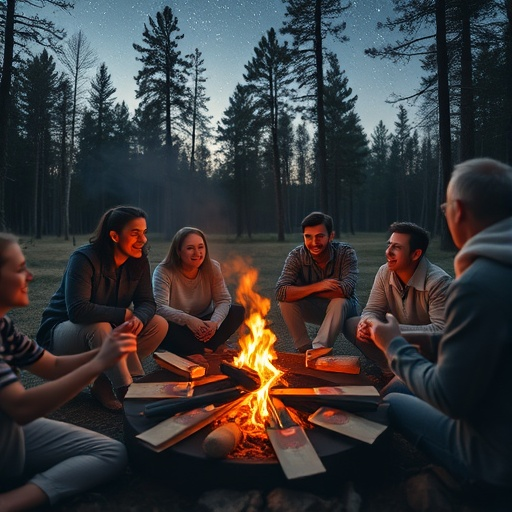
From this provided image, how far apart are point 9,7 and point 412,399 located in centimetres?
1534

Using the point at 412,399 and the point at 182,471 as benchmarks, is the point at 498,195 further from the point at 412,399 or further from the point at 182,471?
the point at 182,471

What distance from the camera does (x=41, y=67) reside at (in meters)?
27.5

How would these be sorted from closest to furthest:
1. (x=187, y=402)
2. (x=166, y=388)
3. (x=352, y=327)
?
(x=187, y=402) < (x=166, y=388) < (x=352, y=327)

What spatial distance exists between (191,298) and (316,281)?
1558 mm

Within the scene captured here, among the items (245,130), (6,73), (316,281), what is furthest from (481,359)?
(245,130)

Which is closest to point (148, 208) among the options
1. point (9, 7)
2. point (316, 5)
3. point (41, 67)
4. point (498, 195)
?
point (41, 67)

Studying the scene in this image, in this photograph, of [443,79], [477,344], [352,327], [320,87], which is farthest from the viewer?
[320,87]

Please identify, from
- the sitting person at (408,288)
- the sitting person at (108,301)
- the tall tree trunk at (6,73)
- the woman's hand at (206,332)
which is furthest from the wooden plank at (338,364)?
the tall tree trunk at (6,73)

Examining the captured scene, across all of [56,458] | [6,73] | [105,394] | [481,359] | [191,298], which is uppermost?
[6,73]

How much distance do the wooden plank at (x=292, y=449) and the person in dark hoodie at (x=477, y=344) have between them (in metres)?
0.71

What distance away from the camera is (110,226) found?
3939 millimetres

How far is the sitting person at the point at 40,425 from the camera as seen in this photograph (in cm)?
201

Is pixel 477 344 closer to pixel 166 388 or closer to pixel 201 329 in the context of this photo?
pixel 166 388

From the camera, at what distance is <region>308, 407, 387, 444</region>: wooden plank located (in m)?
2.47
